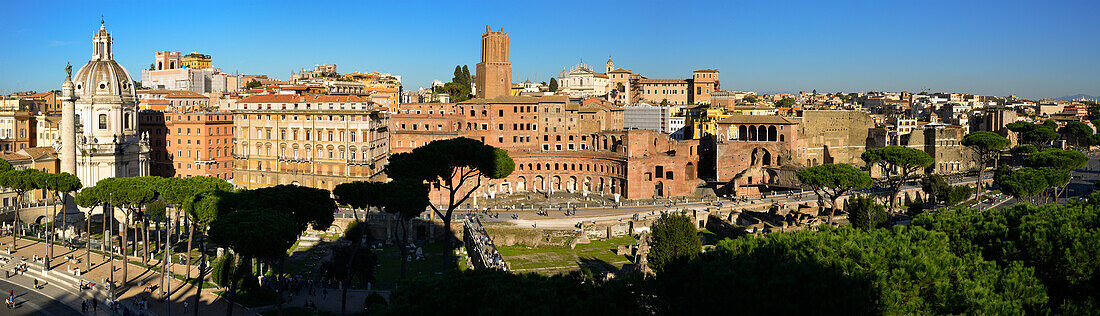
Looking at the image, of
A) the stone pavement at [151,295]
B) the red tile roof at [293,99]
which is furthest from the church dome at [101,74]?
the stone pavement at [151,295]

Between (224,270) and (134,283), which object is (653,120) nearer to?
(224,270)

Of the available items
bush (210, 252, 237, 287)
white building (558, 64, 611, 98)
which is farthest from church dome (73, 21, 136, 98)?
white building (558, 64, 611, 98)

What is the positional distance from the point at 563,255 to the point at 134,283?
83.1 ft

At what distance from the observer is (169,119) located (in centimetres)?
8019

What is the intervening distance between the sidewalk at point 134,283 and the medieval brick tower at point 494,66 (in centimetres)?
4901

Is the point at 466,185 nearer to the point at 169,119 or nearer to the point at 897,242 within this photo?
the point at 169,119

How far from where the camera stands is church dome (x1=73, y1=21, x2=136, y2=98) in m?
63.8

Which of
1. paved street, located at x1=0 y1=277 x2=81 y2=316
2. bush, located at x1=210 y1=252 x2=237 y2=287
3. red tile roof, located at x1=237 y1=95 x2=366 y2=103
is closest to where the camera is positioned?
paved street, located at x1=0 y1=277 x2=81 y2=316

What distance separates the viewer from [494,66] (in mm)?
91438

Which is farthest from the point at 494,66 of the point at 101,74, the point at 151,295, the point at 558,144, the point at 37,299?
the point at 37,299

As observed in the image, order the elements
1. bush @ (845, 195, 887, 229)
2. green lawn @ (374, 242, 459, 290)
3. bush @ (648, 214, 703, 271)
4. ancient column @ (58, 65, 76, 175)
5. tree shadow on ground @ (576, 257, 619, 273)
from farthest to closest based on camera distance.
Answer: ancient column @ (58, 65, 76, 175), bush @ (845, 195, 887, 229), tree shadow on ground @ (576, 257, 619, 273), green lawn @ (374, 242, 459, 290), bush @ (648, 214, 703, 271)

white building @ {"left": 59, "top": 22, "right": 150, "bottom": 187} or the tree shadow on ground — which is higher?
white building @ {"left": 59, "top": 22, "right": 150, "bottom": 187}

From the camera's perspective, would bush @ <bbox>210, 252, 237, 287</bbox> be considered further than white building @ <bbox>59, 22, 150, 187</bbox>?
No

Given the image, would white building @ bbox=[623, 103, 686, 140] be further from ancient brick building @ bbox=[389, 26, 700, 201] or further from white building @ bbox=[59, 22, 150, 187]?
white building @ bbox=[59, 22, 150, 187]
